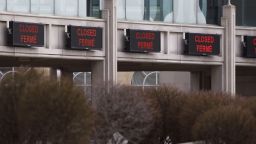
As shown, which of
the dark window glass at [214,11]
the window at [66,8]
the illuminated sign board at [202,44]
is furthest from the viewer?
the dark window glass at [214,11]

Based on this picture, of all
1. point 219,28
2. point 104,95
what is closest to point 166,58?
point 219,28

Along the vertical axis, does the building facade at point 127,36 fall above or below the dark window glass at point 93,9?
below

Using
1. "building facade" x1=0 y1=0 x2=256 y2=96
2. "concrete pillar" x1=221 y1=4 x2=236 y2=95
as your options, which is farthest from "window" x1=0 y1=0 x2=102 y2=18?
"concrete pillar" x1=221 y1=4 x2=236 y2=95

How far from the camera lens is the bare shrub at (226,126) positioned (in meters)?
33.7

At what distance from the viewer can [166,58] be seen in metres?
48.9

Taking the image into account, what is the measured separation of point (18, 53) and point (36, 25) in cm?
171

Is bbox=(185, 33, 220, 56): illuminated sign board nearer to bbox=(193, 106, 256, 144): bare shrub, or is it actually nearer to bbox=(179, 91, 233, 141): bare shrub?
bbox=(179, 91, 233, 141): bare shrub

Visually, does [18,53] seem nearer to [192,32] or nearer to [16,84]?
[192,32]

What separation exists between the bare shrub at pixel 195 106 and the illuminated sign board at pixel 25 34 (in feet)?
30.4

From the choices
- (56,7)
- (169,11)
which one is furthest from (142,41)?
(56,7)

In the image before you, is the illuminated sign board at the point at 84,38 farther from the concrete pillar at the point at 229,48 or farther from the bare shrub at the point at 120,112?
the bare shrub at the point at 120,112

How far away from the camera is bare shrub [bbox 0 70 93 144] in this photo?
24.3 metres

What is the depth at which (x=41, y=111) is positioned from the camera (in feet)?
79.5

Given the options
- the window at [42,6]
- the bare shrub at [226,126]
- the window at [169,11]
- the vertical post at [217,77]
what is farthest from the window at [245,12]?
the bare shrub at [226,126]
